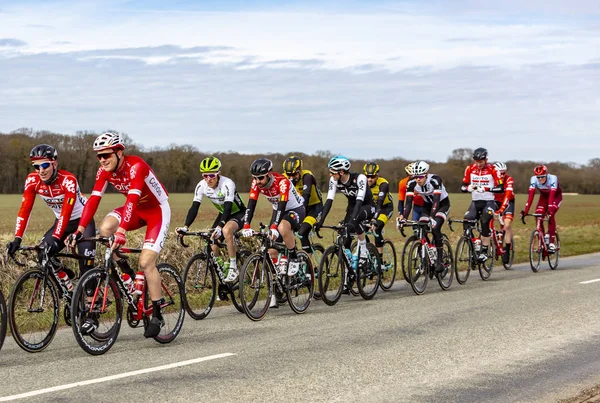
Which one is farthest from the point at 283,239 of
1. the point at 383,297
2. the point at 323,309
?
the point at 383,297

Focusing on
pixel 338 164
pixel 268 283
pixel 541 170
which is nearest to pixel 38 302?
pixel 268 283

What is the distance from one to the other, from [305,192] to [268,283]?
2.36 metres

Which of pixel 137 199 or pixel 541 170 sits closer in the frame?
pixel 137 199

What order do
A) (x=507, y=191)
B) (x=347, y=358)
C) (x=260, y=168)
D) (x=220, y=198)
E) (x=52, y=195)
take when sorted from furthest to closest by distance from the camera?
(x=507, y=191), (x=220, y=198), (x=260, y=168), (x=52, y=195), (x=347, y=358)

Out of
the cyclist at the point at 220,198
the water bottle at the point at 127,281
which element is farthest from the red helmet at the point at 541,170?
the water bottle at the point at 127,281

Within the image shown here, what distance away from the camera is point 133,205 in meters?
8.69

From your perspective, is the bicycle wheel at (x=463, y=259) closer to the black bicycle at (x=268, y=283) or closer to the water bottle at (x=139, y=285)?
the black bicycle at (x=268, y=283)

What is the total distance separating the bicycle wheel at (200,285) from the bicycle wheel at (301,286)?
1047 mm

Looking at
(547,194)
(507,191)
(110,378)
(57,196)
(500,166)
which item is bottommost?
(110,378)

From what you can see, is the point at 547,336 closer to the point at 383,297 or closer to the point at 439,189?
the point at 383,297

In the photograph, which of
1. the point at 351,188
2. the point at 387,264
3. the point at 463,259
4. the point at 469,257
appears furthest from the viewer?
the point at 469,257

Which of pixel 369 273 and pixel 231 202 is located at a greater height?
pixel 231 202

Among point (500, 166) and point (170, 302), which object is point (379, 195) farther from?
point (170, 302)

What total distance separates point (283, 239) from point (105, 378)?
4.95m
